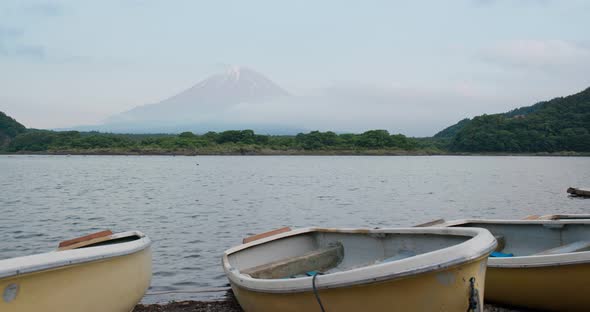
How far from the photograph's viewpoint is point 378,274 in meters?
6.26

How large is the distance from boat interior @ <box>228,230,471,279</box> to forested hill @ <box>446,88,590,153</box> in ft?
486

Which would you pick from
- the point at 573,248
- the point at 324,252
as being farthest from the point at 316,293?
the point at 573,248

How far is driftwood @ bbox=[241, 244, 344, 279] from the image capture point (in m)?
9.56

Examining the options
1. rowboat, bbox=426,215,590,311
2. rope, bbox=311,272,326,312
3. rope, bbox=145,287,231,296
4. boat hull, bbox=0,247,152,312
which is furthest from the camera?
rope, bbox=145,287,231,296

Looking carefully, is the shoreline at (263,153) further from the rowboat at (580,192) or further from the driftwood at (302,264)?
the driftwood at (302,264)

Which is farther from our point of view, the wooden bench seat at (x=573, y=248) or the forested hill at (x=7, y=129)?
the forested hill at (x=7, y=129)

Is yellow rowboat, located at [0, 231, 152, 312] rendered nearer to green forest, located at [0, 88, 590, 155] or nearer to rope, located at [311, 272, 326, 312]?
rope, located at [311, 272, 326, 312]

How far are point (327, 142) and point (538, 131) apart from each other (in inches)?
2488

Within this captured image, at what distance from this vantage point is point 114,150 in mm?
174750

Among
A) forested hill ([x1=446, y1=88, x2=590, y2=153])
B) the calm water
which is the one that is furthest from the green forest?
the calm water

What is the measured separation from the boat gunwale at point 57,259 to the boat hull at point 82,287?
0.06m

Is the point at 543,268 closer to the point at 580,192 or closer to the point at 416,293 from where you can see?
the point at 416,293

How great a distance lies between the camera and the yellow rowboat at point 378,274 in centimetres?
625

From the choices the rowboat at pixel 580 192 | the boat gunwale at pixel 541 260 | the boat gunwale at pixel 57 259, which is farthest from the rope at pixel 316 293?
the rowboat at pixel 580 192
